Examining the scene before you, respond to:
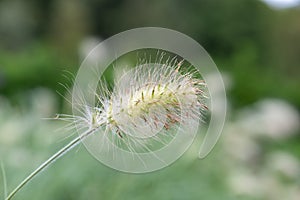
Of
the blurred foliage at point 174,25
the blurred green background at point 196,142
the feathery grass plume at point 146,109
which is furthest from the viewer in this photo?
the blurred foliage at point 174,25

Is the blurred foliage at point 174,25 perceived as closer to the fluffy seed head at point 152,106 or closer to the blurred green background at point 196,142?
the blurred green background at point 196,142

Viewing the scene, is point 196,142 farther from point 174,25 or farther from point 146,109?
point 174,25

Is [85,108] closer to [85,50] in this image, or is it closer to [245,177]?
[245,177]

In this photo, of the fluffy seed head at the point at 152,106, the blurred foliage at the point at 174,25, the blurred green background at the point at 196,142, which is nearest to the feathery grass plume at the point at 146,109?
the fluffy seed head at the point at 152,106

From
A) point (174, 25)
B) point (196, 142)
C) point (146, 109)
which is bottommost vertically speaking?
point (146, 109)

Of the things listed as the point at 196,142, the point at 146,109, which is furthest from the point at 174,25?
the point at 146,109

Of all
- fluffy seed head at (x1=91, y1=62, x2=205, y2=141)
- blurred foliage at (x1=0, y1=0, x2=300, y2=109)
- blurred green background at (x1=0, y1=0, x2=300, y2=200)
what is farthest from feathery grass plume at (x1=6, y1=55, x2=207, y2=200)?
blurred foliage at (x1=0, y1=0, x2=300, y2=109)

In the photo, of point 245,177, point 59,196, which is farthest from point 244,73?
point 59,196
